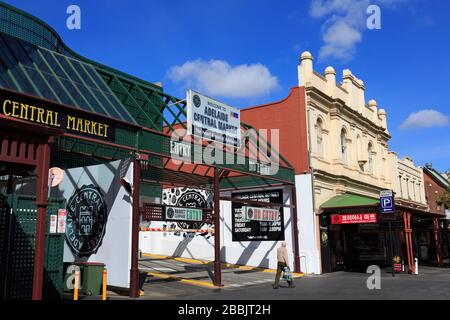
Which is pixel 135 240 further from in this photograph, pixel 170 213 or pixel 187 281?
pixel 187 281

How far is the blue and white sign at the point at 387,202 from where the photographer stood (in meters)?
21.0

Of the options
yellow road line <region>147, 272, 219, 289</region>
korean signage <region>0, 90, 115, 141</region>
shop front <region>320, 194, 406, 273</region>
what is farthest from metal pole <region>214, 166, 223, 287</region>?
shop front <region>320, 194, 406, 273</region>

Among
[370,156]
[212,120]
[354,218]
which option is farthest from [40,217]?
[370,156]

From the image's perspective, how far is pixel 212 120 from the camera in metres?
18.5

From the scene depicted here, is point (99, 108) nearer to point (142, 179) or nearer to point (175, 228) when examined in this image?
point (142, 179)

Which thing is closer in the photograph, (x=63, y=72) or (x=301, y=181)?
(x=63, y=72)

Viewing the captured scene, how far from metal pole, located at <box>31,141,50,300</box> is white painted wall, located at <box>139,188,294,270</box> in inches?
630

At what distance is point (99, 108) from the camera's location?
13.9 metres

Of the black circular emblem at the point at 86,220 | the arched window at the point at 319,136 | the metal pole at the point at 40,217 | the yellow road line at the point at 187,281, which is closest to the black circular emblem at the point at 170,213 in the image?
the black circular emblem at the point at 86,220

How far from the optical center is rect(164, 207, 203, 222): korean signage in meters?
15.4
